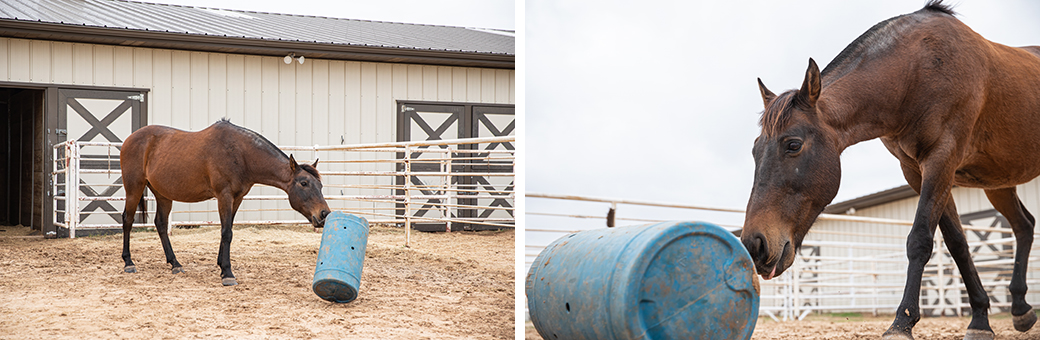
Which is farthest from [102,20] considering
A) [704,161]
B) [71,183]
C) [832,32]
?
[832,32]

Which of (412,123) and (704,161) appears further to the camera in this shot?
(412,123)

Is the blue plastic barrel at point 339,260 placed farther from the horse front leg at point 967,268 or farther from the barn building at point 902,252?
the barn building at point 902,252

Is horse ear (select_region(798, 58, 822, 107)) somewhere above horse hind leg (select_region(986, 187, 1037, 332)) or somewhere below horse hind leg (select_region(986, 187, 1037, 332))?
above

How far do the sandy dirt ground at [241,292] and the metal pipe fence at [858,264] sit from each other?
583mm

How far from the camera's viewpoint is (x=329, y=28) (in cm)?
719

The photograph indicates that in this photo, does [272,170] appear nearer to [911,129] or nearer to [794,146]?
[794,146]

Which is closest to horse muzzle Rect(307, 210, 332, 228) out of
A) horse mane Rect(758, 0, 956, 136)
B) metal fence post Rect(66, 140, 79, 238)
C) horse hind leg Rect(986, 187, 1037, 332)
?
metal fence post Rect(66, 140, 79, 238)

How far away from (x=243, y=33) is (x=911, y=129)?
5820 millimetres

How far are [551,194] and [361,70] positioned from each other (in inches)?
161

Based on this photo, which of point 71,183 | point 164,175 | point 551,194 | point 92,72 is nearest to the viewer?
point 551,194

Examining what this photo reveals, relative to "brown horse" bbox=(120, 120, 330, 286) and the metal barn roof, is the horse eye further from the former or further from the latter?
the metal barn roof

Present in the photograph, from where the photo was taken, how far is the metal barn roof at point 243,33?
5.57 m

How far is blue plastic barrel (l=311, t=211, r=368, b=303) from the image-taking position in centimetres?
340

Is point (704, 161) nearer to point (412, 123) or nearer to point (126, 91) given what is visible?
point (412, 123)
